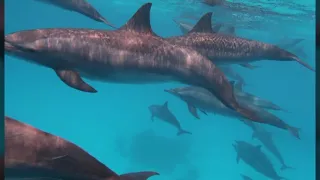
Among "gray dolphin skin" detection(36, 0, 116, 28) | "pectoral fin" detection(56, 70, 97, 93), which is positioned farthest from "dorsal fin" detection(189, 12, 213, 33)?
"pectoral fin" detection(56, 70, 97, 93)

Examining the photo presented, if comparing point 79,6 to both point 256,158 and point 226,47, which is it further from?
point 256,158

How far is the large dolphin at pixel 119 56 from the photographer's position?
642cm

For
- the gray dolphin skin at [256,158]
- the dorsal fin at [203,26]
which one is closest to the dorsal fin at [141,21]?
the dorsal fin at [203,26]

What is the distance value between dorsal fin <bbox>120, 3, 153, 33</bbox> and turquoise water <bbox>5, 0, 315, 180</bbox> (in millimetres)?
1746

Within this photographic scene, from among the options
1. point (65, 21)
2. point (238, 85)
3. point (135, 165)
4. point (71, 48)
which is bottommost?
point (135, 165)

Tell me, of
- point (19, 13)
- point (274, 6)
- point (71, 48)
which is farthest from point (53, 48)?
point (19, 13)

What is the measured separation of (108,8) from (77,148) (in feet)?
127

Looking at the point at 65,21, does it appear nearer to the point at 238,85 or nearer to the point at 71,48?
the point at 238,85

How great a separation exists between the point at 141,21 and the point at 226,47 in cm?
259

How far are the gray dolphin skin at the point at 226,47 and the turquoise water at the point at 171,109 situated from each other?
100 centimetres

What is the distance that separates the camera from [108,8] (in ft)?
138

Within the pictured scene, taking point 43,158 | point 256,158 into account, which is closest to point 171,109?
point 256,158

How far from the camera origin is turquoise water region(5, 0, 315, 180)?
30766 mm

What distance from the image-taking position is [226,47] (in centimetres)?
888
